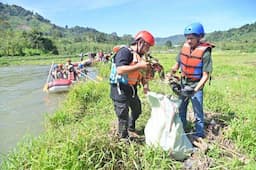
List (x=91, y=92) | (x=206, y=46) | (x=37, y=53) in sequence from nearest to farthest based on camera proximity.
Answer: (x=206, y=46)
(x=91, y=92)
(x=37, y=53)

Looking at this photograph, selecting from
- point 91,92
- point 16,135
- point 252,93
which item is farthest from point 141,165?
point 252,93

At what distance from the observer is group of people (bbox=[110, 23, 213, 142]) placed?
389 cm

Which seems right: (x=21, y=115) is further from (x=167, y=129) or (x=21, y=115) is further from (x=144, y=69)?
(x=167, y=129)

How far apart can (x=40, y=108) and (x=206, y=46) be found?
683 cm

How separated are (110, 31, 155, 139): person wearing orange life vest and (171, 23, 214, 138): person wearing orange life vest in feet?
2.07

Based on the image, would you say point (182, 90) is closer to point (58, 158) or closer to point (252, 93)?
point (58, 158)

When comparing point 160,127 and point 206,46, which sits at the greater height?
point 206,46

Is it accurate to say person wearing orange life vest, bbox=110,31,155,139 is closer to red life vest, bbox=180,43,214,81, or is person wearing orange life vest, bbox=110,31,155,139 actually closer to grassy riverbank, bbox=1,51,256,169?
grassy riverbank, bbox=1,51,256,169

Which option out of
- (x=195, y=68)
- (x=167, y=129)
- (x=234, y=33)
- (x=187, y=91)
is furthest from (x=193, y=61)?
(x=234, y=33)

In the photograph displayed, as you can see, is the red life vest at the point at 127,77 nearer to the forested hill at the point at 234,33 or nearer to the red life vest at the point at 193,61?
the red life vest at the point at 193,61

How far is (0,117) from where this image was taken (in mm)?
8961

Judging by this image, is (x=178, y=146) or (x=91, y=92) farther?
(x=91, y=92)

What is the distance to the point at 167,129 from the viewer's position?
3.82 metres

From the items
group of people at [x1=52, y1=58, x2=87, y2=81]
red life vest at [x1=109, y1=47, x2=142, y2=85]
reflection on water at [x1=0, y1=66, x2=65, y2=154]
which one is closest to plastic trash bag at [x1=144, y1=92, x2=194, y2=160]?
red life vest at [x1=109, y1=47, x2=142, y2=85]
